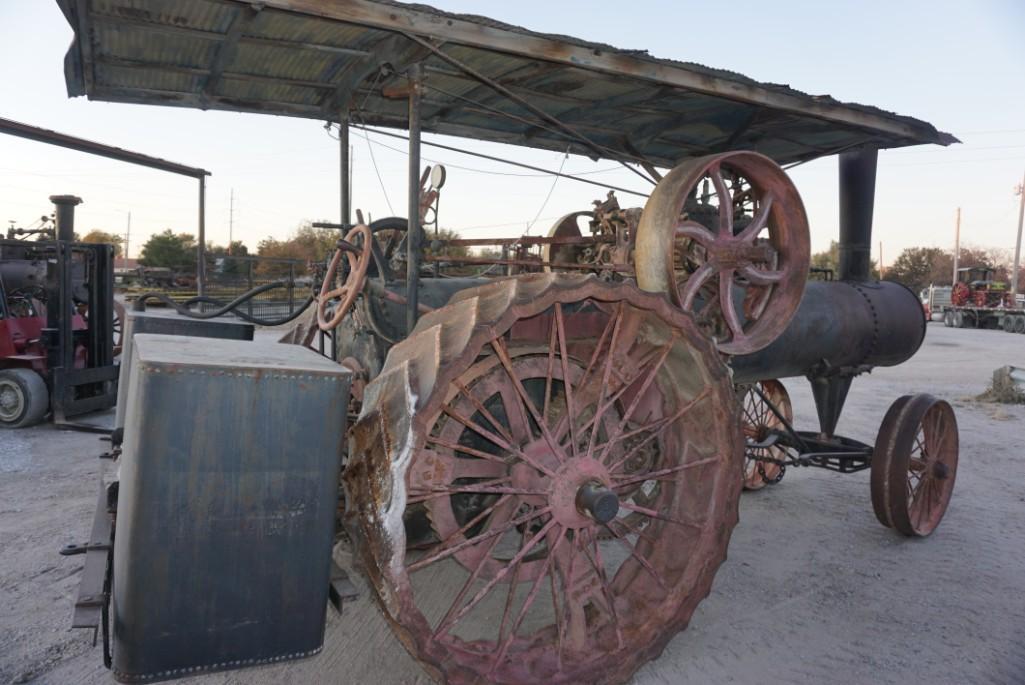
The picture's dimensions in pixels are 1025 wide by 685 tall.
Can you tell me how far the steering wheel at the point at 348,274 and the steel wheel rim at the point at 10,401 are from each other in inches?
244

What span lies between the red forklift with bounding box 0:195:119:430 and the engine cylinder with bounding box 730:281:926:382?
727 centimetres

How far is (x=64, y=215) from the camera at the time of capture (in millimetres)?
9477

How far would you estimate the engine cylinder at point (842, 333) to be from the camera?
5.23 metres

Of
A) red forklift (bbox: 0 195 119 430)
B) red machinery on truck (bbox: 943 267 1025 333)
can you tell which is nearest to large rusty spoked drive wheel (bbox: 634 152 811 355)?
red forklift (bbox: 0 195 119 430)

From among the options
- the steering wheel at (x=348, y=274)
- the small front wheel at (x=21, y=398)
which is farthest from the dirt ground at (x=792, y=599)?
the steering wheel at (x=348, y=274)

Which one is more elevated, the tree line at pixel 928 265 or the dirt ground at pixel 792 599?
the tree line at pixel 928 265

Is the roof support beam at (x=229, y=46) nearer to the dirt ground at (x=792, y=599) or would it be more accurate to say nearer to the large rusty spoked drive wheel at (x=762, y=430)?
the dirt ground at (x=792, y=599)

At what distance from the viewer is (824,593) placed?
171 inches

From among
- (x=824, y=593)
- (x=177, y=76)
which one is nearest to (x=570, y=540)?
(x=824, y=593)

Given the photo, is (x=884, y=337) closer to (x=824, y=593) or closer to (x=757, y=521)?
(x=757, y=521)

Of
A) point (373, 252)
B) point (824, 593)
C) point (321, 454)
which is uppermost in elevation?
point (373, 252)

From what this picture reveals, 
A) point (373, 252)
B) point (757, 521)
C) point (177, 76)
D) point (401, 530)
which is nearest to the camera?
point (401, 530)

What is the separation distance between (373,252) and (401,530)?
1797 millimetres

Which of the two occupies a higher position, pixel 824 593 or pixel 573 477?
pixel 573 477
